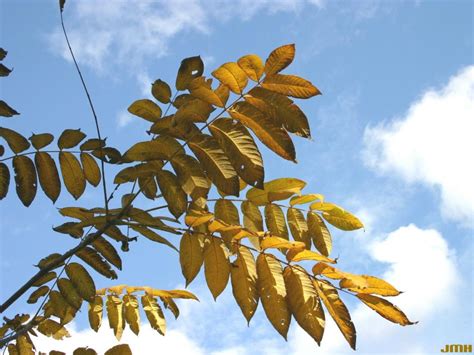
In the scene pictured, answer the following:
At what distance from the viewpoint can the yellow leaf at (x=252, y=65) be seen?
6.95ft

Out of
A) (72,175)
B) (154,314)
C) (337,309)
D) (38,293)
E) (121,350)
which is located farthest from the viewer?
(154,314)

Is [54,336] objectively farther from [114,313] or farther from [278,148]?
[278,148]

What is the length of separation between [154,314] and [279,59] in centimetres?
170

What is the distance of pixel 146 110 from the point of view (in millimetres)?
2287

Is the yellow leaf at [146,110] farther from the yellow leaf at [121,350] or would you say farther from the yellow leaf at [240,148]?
the yellow leaf at [121,350]

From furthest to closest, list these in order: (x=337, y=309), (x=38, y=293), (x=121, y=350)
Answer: (x=38, y=293), (x=121, y=350), (x=337, y=309)

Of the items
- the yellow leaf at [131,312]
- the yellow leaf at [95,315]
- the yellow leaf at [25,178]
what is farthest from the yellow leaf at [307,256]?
the yellow leaf at [95,315]

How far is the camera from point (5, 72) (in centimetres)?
238

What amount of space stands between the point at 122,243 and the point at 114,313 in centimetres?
103

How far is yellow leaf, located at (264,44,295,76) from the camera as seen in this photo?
2.11 meters

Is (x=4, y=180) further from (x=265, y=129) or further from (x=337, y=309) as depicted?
(x=337, y=309)

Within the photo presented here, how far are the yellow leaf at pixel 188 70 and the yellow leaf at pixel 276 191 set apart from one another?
0.55 meters

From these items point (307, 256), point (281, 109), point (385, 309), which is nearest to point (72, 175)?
point (281, 109)

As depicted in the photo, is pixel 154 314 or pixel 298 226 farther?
pixel 154 314
